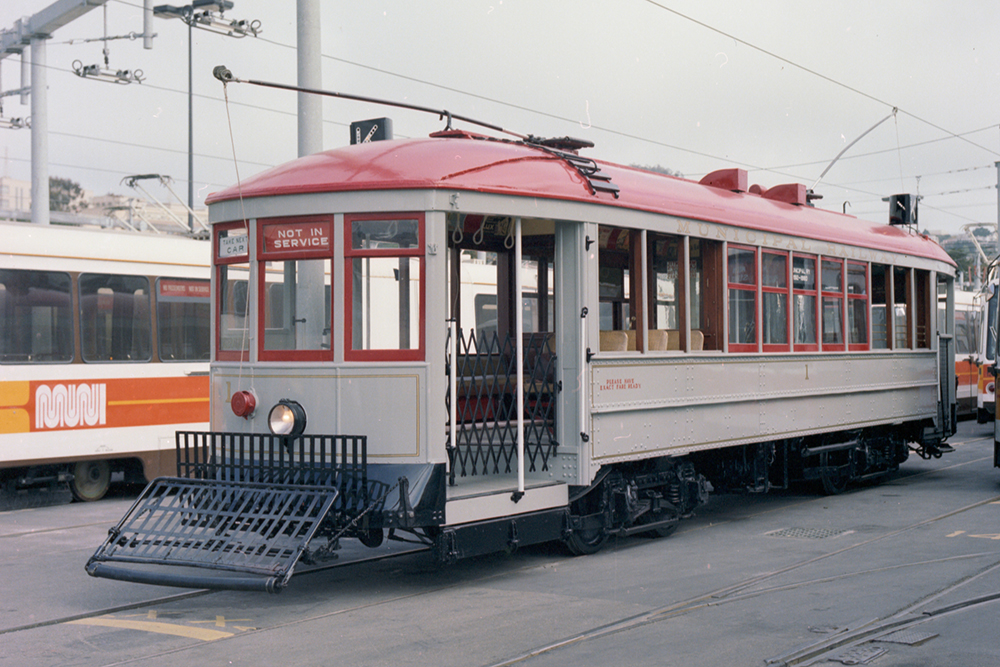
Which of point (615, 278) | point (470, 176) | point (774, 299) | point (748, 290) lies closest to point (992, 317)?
point (774, 299)

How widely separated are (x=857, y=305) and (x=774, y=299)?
2.24 meters

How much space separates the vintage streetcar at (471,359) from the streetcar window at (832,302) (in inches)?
27.9

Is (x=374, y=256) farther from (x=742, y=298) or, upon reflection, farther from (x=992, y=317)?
(x=992, y=317)

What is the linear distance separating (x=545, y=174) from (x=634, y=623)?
11.7 feet

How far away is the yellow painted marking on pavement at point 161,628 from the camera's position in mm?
6587

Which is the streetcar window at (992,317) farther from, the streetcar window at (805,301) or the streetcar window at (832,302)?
the streetcar window at (805,301)

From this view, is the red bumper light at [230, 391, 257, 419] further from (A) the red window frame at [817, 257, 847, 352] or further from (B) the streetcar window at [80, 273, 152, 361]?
(A) the red window frame at [817, 257, 847, 352]

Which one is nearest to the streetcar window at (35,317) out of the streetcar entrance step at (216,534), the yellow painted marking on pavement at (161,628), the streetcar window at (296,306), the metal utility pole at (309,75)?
the metal utility pole at (309,75)

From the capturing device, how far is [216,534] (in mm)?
7207

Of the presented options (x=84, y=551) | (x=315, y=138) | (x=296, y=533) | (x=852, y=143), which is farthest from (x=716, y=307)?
(x=852, y=143)

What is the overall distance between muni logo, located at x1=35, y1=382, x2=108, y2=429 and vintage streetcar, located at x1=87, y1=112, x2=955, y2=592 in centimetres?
412

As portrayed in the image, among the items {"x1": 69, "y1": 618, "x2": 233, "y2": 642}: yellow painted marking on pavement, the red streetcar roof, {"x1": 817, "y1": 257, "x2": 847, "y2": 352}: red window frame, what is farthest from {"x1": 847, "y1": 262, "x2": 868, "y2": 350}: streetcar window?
{"x1": 69, "y1": 618, "x2": 233, "y2": 642}: yellow painted marking on pavement

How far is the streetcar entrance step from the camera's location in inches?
267

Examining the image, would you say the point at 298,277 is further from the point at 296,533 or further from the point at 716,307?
the point at 716,307
